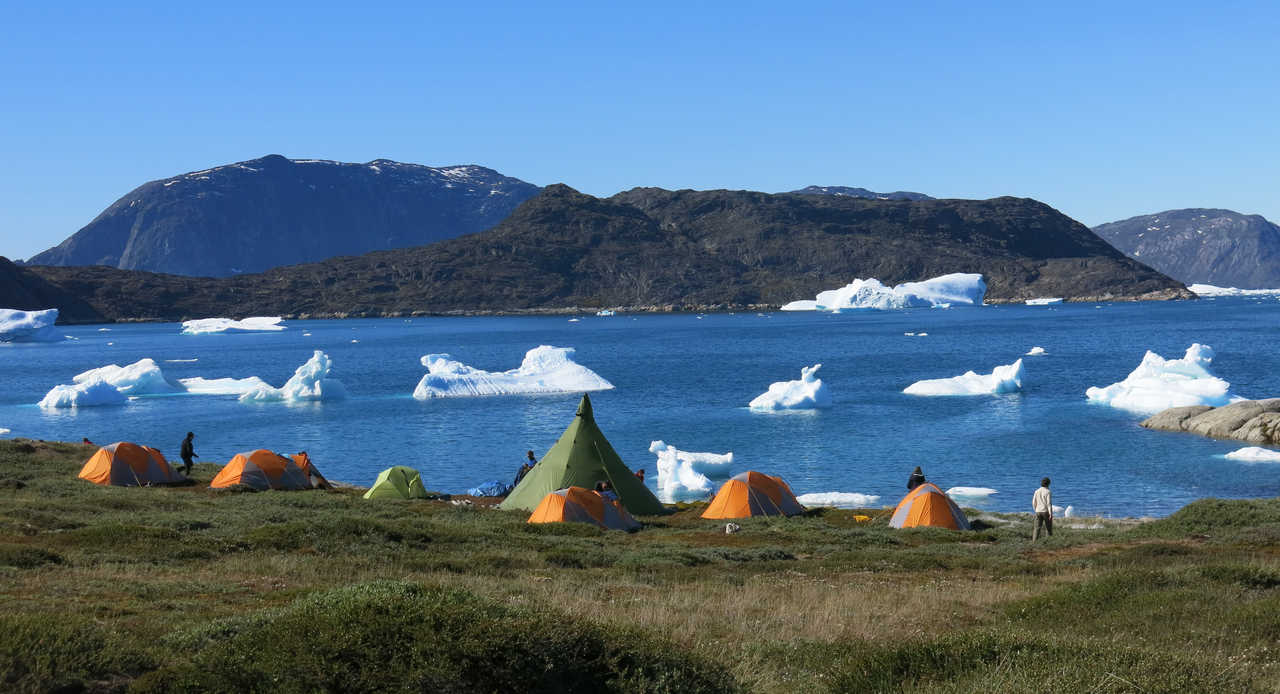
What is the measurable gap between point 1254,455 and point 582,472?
91.2 feet

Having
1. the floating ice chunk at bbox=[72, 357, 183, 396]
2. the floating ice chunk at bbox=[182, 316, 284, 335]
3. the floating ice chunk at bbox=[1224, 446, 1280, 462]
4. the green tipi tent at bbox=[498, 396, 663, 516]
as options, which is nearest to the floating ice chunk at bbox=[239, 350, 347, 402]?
the floating ice chunk at bbox=[72, 357, 183, 396]

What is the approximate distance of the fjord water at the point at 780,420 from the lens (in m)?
37.9

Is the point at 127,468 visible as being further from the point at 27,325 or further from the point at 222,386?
the point at 27,325

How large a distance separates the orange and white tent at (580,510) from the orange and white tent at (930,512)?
6.47 m

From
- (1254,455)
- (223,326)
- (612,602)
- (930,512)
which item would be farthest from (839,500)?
(223,326)

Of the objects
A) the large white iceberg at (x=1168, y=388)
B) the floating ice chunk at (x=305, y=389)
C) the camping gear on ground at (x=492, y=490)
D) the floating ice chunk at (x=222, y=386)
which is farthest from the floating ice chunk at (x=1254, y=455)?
the floating ice chunk at (x=222, y=386)

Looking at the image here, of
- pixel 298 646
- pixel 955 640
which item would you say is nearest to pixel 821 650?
pixel 955 640

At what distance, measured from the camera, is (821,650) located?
9.12 meters

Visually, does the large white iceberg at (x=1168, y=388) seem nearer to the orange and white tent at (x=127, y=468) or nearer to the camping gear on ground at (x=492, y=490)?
the camping gear on ground at (x=492, y=490)

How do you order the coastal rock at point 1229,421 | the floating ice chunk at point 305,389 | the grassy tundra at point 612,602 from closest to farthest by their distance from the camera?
1. the grassy tundra at point 612,602
2. the coastal rock at point 1229,421
3. the floating ice chunk at point 305,389

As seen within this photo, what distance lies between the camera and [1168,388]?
182 ft

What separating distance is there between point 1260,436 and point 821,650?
41.4 metres

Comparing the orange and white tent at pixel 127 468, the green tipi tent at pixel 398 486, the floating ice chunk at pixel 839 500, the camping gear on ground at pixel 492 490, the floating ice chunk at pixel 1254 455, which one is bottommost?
the floating ice chunk at pixel 839 500

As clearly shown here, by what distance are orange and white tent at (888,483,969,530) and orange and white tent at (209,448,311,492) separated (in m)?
17.0
